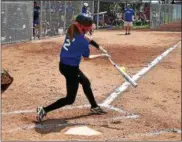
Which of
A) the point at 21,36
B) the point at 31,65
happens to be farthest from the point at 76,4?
the point at 31,65

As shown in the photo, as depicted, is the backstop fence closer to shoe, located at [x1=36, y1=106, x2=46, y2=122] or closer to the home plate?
shoe, located at [x1=36, y1=106, x2=46, y2=122]

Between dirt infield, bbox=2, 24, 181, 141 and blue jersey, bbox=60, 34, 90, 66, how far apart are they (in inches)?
39.8

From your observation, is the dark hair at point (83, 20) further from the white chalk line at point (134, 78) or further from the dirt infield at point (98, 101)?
the white chalk line at point (134, 78)

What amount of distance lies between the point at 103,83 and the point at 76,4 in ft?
64.6

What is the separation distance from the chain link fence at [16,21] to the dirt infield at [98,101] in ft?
15.0

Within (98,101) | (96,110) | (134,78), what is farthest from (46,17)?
(96,110)

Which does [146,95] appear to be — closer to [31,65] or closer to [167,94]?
[167,94]

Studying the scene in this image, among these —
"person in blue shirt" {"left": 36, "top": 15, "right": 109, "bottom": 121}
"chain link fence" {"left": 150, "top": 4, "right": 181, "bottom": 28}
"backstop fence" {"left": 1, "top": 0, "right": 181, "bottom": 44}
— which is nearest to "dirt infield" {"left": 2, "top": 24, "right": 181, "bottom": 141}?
"person in blue shirt" {"left": 36, "top": 15, "right": 109, "bottom": 121}

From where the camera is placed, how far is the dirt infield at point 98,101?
6.62 m

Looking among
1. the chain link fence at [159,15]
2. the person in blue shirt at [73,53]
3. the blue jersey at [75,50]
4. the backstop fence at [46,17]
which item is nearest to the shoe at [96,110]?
the person in blue shirt at [73,53]

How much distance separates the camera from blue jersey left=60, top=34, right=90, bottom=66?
6816mm

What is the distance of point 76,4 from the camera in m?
29.8

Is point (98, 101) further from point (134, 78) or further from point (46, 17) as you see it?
point (46, 17)

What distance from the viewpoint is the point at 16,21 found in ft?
67.6
